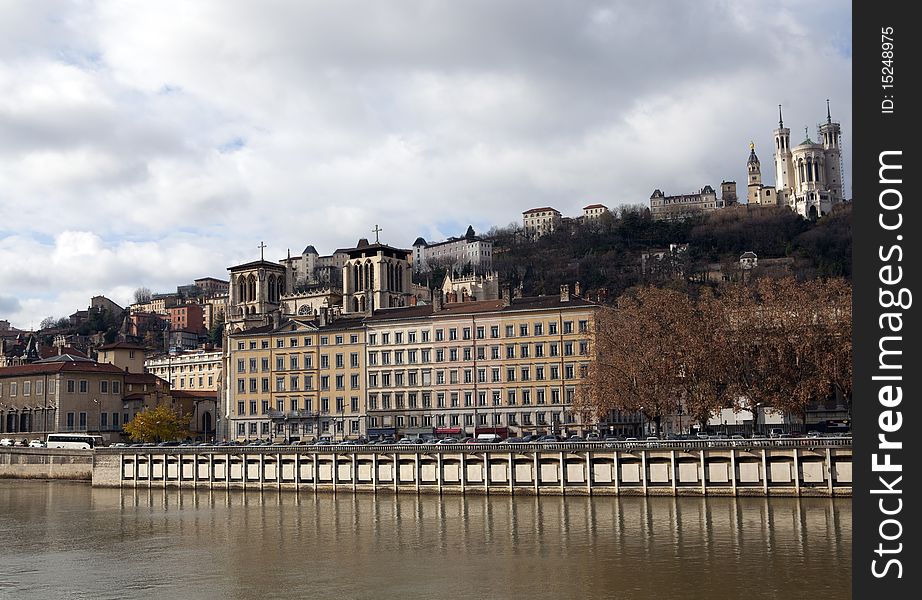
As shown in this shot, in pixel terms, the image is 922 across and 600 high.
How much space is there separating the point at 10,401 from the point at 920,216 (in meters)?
108

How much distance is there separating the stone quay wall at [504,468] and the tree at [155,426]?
573 inches

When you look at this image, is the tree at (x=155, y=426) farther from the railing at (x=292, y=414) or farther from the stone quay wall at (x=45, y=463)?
the railing at (x=292, y=414)

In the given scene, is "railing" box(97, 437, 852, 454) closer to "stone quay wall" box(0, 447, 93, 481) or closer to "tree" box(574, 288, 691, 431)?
"tree" box(574, 288, 691, 431)

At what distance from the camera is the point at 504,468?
66688 mm

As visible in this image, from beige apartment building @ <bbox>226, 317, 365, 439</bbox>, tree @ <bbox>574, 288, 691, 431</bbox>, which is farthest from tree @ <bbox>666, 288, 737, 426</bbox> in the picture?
beige apartment building @ <bbox>226, 317, 365, 439</bbox>

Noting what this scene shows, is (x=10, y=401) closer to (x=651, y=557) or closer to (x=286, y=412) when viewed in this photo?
(x=286, y=412)

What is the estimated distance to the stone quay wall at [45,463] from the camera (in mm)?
88500

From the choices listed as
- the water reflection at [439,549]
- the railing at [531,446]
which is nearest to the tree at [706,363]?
the railing at [531,446]

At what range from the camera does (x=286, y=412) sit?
325ft

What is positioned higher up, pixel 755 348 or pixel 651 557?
pixel 755 348

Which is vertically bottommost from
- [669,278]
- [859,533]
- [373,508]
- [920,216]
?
[373,508]

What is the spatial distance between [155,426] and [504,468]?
4711 cm

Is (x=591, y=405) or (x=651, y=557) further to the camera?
(x=591, y=405)

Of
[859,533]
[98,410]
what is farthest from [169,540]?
[98,410]
